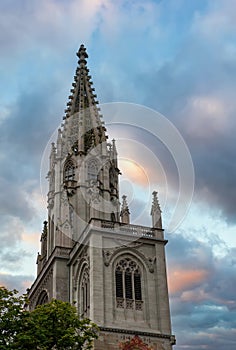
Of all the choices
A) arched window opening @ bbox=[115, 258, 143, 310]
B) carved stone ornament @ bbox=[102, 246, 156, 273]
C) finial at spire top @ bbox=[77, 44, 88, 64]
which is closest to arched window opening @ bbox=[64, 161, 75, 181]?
carved stone ornament @ bbox=[102, 246, 156, 273]

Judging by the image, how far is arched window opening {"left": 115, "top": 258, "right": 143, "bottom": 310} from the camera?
5212 centimetres

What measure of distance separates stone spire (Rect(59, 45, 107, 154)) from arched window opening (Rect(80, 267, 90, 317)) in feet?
60.5

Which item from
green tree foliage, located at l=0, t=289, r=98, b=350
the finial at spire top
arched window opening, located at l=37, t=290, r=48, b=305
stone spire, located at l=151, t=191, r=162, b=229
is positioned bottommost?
green tree foliage, located at l=0, t=289, r=98, b=350

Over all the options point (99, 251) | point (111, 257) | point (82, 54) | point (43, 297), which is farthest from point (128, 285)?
point (82, 54)

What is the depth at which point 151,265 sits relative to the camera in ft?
180

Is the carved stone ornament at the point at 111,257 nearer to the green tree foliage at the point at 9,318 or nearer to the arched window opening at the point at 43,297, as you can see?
the arched window opening at the point at 43,297

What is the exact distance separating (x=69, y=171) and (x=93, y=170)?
2935mm

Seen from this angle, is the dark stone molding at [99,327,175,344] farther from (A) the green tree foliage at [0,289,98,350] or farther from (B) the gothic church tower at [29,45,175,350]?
(A) the green tree foliage at [0,289,98,350]

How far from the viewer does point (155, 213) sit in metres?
58.4

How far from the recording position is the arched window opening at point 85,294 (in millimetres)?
52625

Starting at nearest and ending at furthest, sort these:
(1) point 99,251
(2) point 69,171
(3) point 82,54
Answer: (1) point 99,251, (2) point 69,171, (3) point 82,54

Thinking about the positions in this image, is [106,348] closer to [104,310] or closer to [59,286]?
[104,310]

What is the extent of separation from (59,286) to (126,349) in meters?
11.1

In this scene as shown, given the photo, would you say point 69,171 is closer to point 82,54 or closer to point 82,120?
point 82,120
